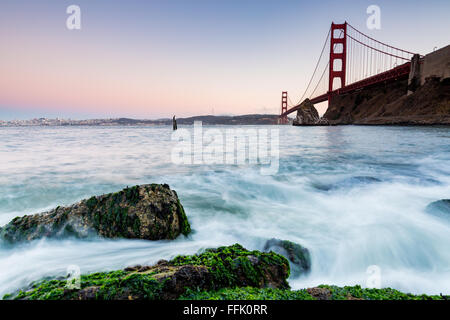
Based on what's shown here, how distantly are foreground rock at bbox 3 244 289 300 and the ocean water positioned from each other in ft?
1.79

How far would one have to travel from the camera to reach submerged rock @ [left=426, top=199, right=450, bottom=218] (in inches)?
138

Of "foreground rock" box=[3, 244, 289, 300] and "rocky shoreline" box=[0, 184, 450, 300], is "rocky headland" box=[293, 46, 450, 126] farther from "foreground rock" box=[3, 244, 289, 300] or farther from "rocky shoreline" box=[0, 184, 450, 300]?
"foreground rock" box=[3, 244, 289, 300]

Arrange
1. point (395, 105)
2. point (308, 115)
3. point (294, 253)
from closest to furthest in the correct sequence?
point (294, 253) → point (395, 105) → point (308, 115)

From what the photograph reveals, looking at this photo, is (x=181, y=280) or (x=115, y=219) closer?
(x=181, y=280)

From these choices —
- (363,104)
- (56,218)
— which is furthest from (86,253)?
(363,104)

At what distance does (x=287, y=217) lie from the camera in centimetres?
375

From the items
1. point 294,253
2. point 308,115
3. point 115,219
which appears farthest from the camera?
point 308,115

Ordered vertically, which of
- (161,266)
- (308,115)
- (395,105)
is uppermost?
(308,115)

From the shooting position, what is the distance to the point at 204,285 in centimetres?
150

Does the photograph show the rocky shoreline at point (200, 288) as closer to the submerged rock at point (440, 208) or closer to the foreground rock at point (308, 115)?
the submerged rock at point (440, 208)

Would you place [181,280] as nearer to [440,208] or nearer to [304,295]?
[304,295]

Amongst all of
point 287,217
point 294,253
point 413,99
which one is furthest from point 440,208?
point 413,99

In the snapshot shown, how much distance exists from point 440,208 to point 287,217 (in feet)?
7.98
